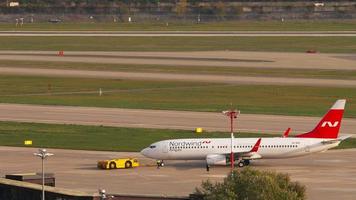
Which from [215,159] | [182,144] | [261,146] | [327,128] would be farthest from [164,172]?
[327,128]

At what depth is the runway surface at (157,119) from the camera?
12825 cm

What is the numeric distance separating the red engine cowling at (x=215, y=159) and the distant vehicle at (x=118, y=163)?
6.58m

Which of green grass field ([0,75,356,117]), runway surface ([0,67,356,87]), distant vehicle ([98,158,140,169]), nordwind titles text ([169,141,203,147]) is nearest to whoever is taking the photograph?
distant vehicle ([98,158,140,169])

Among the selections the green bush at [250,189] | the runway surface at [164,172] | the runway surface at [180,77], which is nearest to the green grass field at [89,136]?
the runway surface at [164,172]

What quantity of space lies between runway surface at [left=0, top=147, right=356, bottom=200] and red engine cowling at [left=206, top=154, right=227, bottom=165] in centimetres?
75

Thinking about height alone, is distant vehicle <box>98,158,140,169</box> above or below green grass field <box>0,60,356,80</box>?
below

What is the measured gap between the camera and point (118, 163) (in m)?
104

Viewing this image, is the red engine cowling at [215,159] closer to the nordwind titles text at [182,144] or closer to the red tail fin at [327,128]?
the nordwind titles text at [182,144]

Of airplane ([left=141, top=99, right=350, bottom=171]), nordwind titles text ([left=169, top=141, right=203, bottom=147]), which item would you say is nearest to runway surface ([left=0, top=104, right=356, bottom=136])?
airplane ([left=141, top=99, right=350, bottom=171])

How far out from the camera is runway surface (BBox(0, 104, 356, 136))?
12825 centimetres

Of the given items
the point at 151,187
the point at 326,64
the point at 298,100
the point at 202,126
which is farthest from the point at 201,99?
the point at 151,187

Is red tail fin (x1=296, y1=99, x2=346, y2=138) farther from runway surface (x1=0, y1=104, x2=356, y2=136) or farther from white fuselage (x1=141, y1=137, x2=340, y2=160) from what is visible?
runway surface (x1=0, y1=104, x2=356, y2=136)

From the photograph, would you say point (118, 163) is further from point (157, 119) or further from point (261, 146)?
point (157, 119)

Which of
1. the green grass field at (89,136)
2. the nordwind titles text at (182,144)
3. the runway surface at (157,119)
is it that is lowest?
the nordwind titles text at (182,144)
